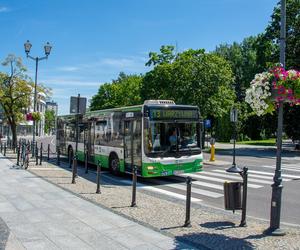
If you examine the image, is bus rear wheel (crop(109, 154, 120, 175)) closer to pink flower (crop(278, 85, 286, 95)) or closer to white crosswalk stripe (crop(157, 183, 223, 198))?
white crosswalk stripe (crop(157, 183, 223, 198))

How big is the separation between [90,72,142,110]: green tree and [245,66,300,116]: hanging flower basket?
53.2m

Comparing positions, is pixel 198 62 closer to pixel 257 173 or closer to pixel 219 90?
pixel 219 90

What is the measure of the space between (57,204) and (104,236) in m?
3.10

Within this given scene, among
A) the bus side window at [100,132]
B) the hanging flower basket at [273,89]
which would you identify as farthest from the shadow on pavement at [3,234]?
Answer: the bus side window at [100,132]

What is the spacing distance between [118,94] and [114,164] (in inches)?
2203

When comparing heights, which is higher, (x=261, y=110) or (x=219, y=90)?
(x=219, y=90)

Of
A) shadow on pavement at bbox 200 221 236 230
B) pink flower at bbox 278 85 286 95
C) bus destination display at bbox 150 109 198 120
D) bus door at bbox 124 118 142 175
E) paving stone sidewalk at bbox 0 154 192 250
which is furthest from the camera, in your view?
bus door at bbox 124 118 142 175

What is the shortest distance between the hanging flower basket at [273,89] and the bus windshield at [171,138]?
7.03 metres

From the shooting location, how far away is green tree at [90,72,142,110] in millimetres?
65975

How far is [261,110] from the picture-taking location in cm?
734

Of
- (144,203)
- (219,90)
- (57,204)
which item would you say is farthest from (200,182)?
(219,90)

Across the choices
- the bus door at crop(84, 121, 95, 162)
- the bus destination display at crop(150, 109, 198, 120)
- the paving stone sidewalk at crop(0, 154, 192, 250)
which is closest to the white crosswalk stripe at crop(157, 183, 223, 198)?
the bus destination display at crop(150, 109, 198, 120)

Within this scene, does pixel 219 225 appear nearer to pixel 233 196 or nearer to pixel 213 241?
pixel 233 196

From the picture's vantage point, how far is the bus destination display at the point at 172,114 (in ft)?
47.0
